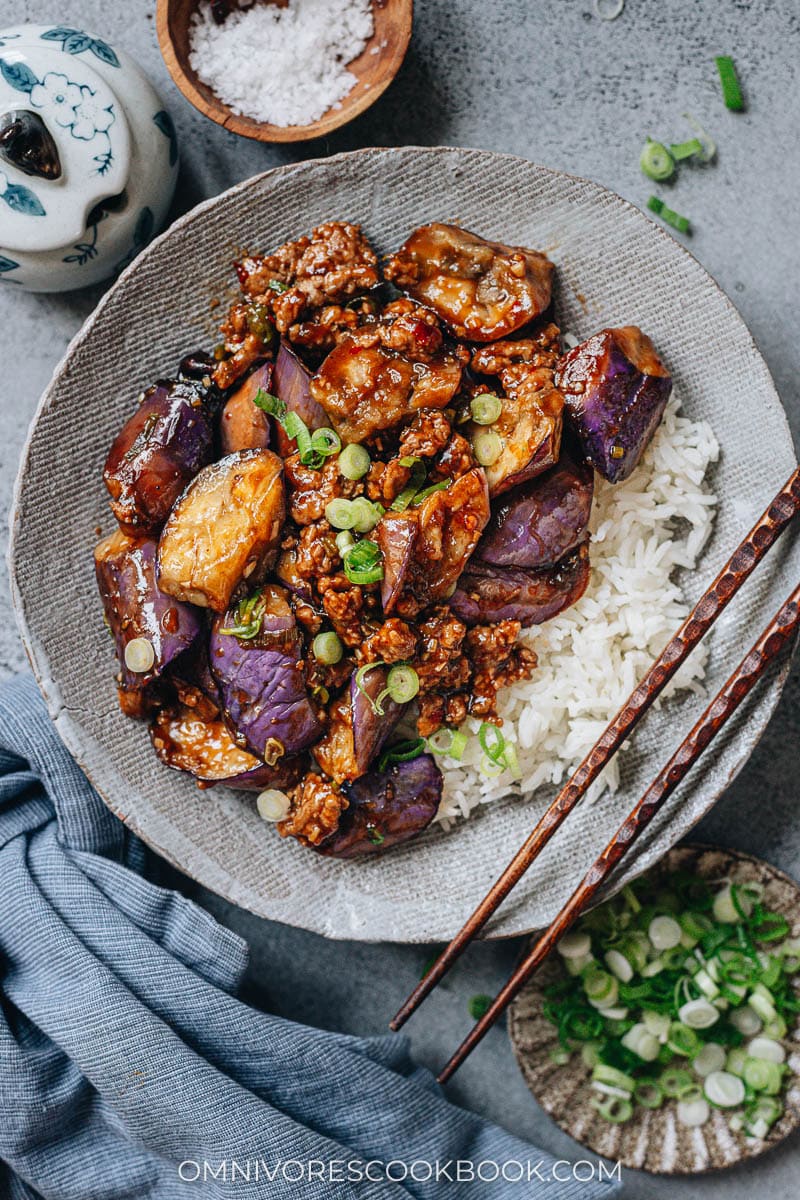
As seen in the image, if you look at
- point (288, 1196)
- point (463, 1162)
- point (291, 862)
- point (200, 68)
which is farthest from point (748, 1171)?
point (200, 68)

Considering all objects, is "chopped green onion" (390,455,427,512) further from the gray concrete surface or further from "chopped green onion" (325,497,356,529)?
the gray concrete surface

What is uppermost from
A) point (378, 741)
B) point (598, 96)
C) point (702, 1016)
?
point (598, 96)

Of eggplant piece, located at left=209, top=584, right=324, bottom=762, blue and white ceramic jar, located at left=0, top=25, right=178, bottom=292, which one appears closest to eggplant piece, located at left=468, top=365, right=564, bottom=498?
eggplant piece, located at left=209, top=584, right=324, bottom=762

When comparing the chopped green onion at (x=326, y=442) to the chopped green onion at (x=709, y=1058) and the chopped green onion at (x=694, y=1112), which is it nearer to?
the chopped green onion at (x=709, y=1058)

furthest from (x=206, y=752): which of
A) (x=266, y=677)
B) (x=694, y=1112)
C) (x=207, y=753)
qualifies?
(x=694, y=1112)

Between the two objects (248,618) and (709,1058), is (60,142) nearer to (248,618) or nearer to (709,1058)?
(248,618)

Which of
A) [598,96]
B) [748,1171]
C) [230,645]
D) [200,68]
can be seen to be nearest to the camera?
[230,645]

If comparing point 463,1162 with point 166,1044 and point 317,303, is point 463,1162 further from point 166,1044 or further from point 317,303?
point 317,303
